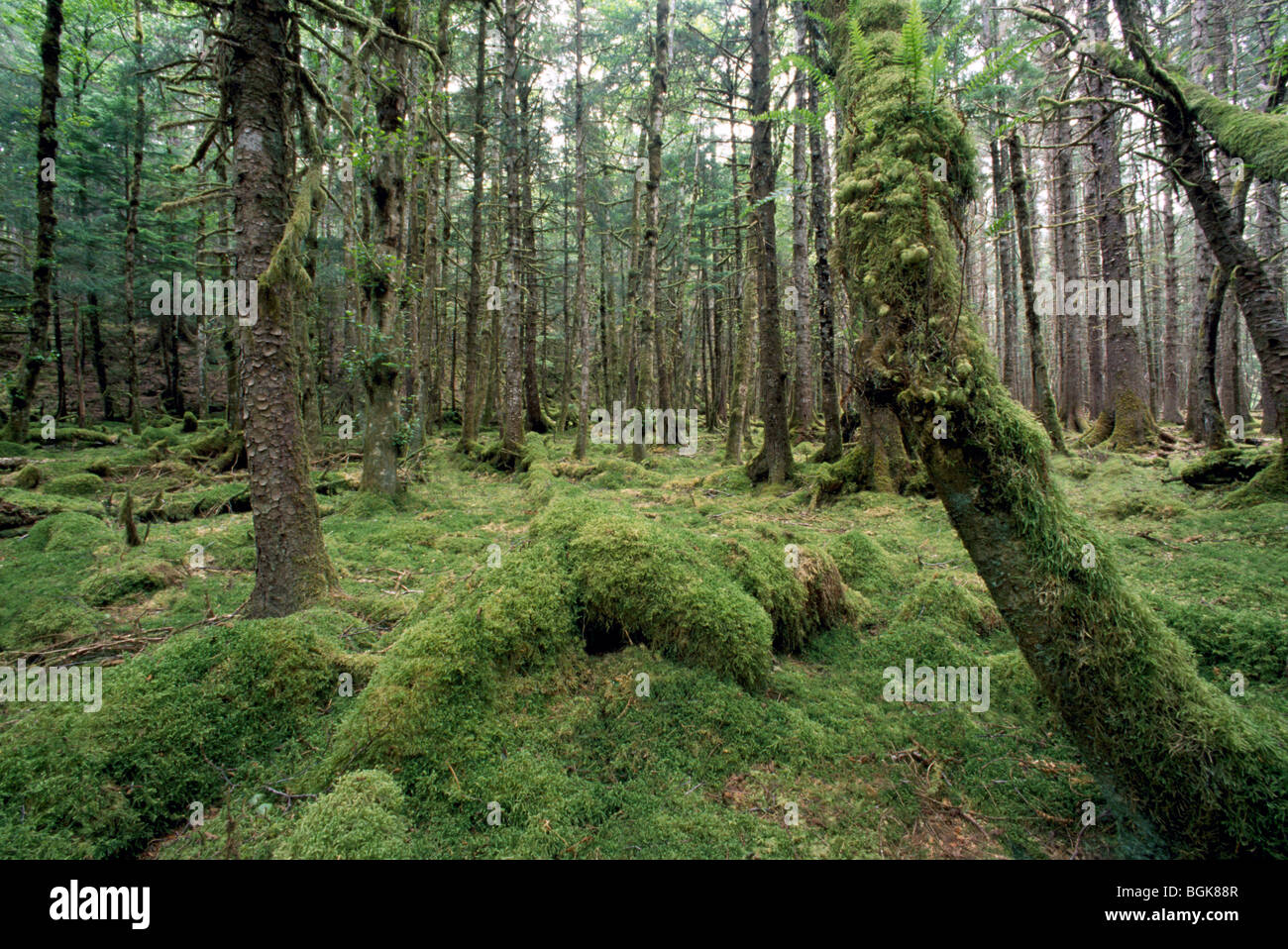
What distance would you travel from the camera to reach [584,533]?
412 cm

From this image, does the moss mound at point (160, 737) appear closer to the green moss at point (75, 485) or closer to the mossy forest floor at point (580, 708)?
the mossy forest floor at point (580, 708)

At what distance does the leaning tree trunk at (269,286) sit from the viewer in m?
4.16

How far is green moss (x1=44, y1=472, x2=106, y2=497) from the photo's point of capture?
373 inches

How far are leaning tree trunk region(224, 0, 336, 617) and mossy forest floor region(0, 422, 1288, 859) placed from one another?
712 millimetres

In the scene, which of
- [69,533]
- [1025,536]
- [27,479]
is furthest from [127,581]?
[1025,536]

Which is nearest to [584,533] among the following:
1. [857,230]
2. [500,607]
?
[500,607]

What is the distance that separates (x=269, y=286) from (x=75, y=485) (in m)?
9.32

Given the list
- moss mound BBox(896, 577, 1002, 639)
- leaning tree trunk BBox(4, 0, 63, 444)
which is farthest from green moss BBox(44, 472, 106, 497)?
moss mound BBox(896, 577, 1002, 639)

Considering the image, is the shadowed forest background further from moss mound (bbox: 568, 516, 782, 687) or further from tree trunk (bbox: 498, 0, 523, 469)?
tree trunk (bbox: 498, 0, 523, 469)

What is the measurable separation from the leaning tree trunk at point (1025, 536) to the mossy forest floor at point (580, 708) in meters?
0.40

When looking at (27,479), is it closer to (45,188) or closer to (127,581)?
(45,188)

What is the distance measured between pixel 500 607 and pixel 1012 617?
2810 mm

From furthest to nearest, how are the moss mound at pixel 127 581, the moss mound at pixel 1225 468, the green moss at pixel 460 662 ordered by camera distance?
the moss mound at pixel 1225 468, the moss mound at pixel 127 581, the green moss at pixel 460 662

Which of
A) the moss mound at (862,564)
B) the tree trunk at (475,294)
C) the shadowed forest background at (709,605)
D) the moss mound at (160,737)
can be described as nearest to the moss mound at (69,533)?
the shadowed forest background at (709,605)
